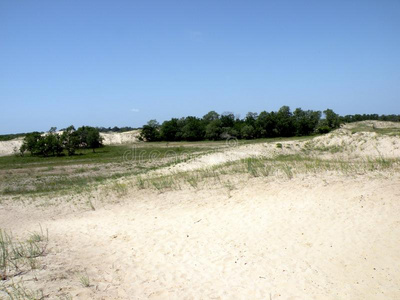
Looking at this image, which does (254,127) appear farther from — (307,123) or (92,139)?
(92,139)

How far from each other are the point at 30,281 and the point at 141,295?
2.12 m

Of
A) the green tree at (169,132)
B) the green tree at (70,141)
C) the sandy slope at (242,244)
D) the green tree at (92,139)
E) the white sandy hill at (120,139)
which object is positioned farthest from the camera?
the green tree at (169,132)

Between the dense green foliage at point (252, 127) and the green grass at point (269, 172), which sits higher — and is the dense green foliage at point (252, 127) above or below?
above

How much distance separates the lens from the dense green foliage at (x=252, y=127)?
214ft

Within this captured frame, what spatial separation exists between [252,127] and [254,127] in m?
1.55

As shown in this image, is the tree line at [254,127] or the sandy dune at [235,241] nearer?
the sandy dune at [235,241]

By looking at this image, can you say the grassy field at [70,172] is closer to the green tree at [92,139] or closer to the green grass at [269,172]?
the green grass at [269,172]

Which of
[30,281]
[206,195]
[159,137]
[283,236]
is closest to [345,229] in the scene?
[283,236]

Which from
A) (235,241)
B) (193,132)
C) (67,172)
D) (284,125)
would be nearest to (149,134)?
(193,132)

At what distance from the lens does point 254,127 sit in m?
68.8

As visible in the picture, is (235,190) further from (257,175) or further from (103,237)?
(103,237)

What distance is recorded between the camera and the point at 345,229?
7.47m

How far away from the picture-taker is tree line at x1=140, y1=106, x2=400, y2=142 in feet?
213

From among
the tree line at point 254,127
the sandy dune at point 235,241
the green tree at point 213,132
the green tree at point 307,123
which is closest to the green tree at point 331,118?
the tree line at point 254,127
